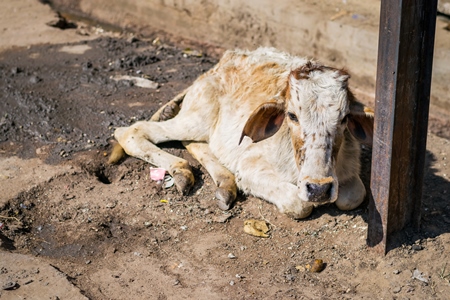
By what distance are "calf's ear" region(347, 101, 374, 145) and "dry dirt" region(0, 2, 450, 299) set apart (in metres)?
0.67

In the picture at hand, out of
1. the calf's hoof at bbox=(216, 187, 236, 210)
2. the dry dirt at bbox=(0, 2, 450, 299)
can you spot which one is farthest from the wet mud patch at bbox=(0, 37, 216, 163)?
the calf's hoof at bbox=(216, 187, 236, 210)

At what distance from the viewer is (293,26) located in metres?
8.40

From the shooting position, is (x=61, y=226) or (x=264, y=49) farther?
(x=264, y=49)

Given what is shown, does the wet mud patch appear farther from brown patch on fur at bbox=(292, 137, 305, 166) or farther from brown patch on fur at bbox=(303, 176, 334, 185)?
brown patch on fur at bbox=(303, 176, 334, 185)

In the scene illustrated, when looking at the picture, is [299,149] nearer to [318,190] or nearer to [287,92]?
[318,190]

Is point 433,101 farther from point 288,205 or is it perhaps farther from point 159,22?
point 159,22

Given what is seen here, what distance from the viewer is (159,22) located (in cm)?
1004

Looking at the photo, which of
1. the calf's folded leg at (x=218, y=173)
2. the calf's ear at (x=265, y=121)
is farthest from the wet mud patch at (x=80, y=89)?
the calf's ear at (x=265, y=121)

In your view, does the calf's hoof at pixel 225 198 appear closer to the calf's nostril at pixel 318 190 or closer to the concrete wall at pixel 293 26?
the calf's nostril at pixel 318 190

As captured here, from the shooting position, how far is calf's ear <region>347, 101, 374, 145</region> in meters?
5.40

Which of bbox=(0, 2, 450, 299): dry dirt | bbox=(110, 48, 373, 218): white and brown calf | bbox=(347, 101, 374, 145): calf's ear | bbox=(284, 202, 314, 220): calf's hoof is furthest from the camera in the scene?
bbox=(284, 202, 314, 220): calf's hoof

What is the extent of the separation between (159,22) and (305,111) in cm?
523

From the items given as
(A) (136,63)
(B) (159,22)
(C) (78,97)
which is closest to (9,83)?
(C) (78,97)

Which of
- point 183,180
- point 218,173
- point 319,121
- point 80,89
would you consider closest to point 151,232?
point 183,180
